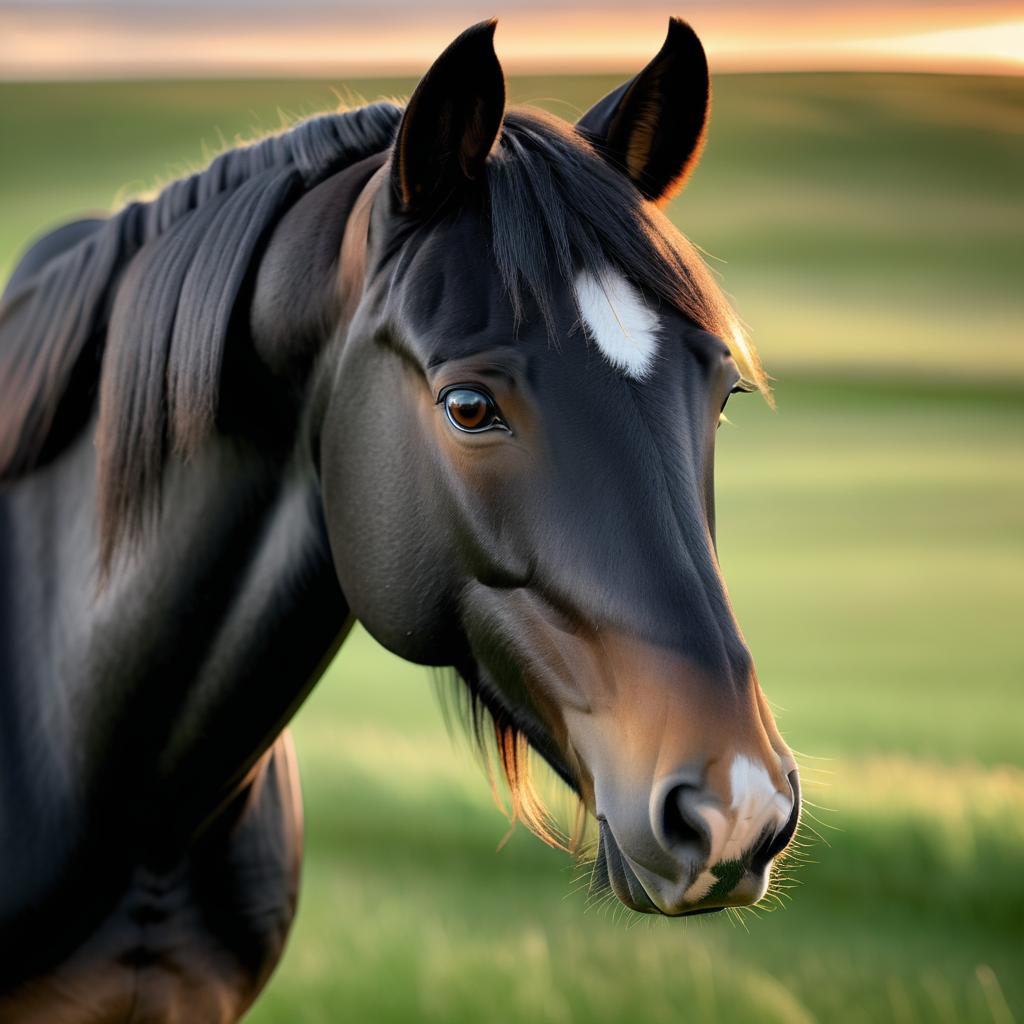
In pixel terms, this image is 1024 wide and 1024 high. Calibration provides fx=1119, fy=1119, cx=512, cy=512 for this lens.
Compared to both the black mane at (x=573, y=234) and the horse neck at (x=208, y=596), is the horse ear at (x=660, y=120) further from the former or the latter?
the horse neck at (x=208, y=596)

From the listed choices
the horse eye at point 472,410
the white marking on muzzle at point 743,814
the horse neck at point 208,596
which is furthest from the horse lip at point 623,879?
the horse neck at point 208,596

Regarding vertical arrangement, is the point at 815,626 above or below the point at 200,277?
below

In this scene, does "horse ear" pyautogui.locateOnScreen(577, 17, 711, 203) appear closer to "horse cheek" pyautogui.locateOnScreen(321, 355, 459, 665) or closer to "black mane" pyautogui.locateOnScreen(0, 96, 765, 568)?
"black mane" pyautogui.locateOnScreen(0, 96, 765, 568)

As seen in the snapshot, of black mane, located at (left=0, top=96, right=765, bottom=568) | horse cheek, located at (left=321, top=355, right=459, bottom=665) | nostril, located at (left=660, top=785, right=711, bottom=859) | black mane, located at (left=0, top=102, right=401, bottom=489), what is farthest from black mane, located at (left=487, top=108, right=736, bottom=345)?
nostril, located at (left=660, top=785, right=711, bottom=859)

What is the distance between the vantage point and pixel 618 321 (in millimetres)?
1522

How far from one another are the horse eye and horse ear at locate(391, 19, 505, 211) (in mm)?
323

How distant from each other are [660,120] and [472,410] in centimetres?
69

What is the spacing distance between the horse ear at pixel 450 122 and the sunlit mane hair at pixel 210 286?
0.18ft

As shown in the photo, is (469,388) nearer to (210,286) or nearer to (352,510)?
(352,510)

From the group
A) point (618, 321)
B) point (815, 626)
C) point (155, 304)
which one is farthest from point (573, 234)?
point (815, 626)

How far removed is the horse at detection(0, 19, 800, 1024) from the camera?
145cm

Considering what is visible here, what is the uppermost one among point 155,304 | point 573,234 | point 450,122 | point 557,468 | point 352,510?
point 450,122

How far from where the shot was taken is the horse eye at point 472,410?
1.52 metres

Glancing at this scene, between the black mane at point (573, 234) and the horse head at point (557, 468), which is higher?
the black mane at point (573, 234)
